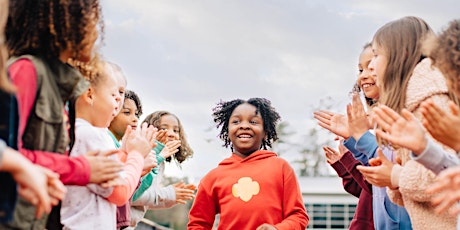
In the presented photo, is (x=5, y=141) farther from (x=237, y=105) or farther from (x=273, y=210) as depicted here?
(x=237, y=105)

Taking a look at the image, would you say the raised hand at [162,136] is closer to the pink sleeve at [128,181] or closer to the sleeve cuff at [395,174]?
the pink sleeve at [128,181]

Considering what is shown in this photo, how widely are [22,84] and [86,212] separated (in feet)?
3.48

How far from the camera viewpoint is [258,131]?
566cm

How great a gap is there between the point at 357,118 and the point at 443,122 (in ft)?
4.30

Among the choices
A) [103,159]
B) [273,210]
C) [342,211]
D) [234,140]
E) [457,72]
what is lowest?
[342,211]

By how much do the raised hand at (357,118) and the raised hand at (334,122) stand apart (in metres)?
0.26

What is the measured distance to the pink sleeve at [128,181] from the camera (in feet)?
11.3

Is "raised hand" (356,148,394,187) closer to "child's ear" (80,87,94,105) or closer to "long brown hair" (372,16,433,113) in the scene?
"long brown hair" (372,16,433,113)

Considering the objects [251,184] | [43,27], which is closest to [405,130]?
[43,27]

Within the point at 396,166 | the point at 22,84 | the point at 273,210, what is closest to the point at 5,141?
the point at 22,84

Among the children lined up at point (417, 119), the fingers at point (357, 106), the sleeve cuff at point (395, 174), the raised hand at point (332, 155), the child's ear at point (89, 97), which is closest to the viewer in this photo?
the children lined up at point (417, 119)

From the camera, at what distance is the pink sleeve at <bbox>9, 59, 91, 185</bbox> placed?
262 cm

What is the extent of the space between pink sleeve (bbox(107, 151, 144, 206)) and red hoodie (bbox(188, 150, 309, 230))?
1.64 meters

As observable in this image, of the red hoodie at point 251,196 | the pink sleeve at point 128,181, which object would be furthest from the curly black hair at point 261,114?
the pink sleeve at point 128,181
